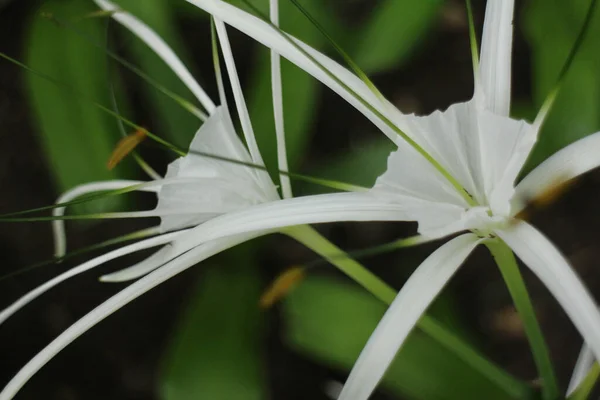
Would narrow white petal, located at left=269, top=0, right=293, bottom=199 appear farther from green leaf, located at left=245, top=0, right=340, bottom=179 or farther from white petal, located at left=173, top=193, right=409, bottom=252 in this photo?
green leaf, located at left=245, top=0, right=340, bottom=179

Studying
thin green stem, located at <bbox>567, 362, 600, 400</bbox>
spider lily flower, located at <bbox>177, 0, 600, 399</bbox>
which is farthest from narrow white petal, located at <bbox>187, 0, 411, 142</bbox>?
thin green stem, located at <bbox>567, 362, 600, 400</bbox>

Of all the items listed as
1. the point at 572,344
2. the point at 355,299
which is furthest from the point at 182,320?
the point at 572,344

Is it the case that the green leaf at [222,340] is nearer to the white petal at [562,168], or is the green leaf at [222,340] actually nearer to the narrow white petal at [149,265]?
the narrow white petal at [149,265]

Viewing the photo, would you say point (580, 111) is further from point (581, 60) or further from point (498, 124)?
point (498, 124)

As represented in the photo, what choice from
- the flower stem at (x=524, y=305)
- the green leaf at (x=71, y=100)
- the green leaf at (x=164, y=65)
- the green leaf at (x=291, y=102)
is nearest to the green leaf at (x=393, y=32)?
the green leaf at (x=291, y=102)

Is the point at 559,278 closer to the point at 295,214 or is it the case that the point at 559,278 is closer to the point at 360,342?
the point at 295,214

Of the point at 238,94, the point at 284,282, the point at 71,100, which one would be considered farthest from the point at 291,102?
the point at 284,282
